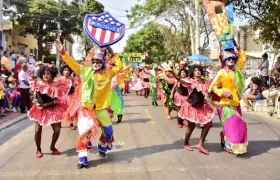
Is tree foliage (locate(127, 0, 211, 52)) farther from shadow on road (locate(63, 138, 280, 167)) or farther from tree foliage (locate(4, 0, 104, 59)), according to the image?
shadow on road (locate(63, 138, 280, 167))

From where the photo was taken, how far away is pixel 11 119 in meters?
12.4

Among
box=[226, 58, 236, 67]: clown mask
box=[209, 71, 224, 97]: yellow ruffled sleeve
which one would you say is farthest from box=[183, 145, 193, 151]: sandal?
box=[226, 58, 236, 67]: clown mask

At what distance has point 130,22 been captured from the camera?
38.1 metres

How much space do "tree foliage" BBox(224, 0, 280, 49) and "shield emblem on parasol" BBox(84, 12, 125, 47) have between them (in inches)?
315

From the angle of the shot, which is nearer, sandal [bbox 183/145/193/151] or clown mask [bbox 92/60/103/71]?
clown mask [bbox 92/60/103/71]

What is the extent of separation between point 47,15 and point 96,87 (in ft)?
113

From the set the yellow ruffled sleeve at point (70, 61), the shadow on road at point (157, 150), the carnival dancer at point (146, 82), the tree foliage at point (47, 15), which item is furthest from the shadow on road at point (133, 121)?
the tree foliage at point (47, 15)

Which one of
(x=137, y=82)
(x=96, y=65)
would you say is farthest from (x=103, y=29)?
(x=137, y=82)

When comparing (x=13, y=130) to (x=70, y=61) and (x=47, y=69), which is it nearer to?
(x=47, y=69)

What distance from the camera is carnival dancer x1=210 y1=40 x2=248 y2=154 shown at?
7.32m

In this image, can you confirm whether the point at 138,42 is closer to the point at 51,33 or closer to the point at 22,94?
the point at 51,33

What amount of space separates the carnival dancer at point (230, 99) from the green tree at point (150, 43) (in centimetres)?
4355

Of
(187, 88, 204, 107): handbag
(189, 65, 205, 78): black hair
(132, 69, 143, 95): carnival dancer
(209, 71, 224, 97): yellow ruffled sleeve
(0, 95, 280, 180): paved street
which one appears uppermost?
(189, 65, 205, 78): black hair

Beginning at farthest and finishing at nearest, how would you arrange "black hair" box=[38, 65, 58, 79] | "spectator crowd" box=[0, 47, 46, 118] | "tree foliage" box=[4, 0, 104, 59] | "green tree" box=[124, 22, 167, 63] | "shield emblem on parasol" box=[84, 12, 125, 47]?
"green tree" box=[124, 22, 167, 63]
"tree foliage" box=[4, 0, 104, 59]
"spectator crowd" box=[0, 47, 46, 118]
"black hair" box=[38, 65, 58, 79]
"shield emblem on parasol" box=[84, 12, 125, 47]
